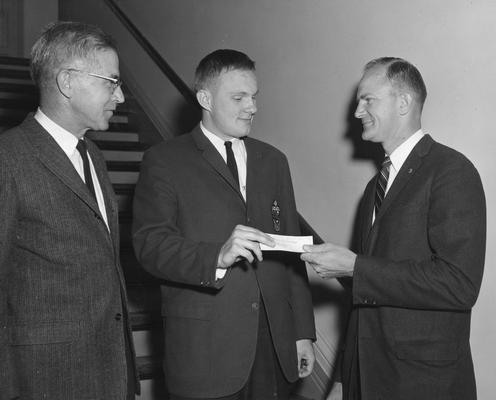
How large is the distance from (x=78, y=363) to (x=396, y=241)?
3.87 ft

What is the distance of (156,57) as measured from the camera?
533 centimetres

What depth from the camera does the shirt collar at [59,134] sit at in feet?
7.26

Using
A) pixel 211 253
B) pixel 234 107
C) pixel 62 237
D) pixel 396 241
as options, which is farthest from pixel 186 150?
pixel 396 241

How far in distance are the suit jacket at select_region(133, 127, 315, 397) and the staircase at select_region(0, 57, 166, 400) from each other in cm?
128

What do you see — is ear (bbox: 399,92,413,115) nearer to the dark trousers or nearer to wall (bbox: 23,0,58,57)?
the dark trousers

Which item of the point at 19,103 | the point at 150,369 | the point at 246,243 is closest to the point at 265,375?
the point at 246,243

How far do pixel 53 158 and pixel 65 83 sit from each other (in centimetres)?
28

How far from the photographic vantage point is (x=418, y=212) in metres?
2.28

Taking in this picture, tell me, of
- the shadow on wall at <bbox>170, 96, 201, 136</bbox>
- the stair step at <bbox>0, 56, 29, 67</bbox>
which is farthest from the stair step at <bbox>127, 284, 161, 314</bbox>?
the stair step at <bbox>0, 56, 29, 67</bbox>

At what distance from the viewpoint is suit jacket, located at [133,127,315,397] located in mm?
2420

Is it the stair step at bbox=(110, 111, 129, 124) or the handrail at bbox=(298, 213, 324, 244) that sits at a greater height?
the stair step at bbox=(110, 111, 129, 124)

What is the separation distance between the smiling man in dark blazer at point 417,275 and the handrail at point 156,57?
2542 mm

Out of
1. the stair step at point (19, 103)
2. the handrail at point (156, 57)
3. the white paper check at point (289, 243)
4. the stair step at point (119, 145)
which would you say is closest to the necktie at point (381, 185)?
the white paper check at point (289, 243)

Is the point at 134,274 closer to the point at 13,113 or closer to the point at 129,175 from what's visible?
the point at 129,175
